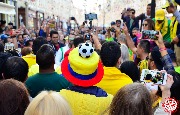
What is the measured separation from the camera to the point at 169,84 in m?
2.81

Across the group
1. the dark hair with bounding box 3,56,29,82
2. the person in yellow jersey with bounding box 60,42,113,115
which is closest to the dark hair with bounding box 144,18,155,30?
the dark hair with bounding box 3,56,29,82

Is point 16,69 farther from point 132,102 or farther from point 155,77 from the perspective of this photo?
point 132,102

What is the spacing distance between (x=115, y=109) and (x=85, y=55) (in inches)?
33.0

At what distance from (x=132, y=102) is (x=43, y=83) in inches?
70.2

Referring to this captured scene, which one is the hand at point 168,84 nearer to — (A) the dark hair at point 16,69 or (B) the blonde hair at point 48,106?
(B) the blonde hair at point 48,106

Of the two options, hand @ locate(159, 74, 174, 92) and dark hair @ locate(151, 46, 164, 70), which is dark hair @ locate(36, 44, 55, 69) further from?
hand @ locate(159, 74, 174, 92)

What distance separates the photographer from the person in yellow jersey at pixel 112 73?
362 cm

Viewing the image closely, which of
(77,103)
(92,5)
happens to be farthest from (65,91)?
(92,5)

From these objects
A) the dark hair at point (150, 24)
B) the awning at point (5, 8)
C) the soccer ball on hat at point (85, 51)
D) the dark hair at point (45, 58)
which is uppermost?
the awning at point (5, 8)

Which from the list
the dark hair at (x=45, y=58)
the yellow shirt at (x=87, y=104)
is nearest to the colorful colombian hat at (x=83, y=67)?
the yellow shirt at (x=87, y=104)

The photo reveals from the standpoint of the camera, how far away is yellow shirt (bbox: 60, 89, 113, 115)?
2799mm

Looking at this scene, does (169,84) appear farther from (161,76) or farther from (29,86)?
(29,86)

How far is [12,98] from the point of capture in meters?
2.54

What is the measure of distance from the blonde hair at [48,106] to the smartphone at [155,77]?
1032 millimetres
